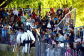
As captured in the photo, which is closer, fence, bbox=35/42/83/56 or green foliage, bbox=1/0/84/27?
fence, bbox=35/42/83/56

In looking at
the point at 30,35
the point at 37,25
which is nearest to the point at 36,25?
the point at 37,25

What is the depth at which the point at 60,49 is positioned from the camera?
17672 millimetres

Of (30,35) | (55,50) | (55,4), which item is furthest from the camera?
(55,4)

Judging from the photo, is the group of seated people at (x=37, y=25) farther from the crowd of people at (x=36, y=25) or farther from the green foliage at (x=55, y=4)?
the green foliage at (x=55, y=4)

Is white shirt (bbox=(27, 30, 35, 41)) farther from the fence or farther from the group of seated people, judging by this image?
the fence

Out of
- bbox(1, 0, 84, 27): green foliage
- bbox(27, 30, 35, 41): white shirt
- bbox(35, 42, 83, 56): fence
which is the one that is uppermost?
bbox(1, 0, 84, 27): green foliage

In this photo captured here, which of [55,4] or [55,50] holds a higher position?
[55,4]

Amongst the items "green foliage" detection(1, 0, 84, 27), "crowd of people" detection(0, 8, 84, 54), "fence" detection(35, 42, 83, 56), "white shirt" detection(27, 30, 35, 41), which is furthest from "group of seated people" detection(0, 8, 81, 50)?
"green foliage" detection(1, 0, 84, 27)

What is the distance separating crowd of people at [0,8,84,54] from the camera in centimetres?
1933

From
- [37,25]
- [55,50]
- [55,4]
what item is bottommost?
[55,50]

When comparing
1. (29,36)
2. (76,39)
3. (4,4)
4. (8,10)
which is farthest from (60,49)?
(4,4)

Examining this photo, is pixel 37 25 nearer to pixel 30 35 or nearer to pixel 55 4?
A: pixel 30 35

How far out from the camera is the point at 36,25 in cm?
2058

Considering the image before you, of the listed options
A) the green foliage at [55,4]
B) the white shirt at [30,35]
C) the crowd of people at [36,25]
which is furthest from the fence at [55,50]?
the green foliage at [55,4]
